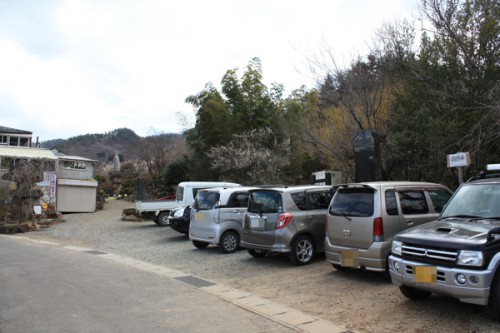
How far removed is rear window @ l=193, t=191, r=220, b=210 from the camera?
11648mm

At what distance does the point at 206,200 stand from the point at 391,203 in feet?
19.6

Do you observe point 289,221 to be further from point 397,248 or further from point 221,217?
point 397,248

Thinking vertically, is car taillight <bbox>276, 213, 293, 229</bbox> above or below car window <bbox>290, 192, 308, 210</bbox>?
below

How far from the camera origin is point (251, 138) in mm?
23078

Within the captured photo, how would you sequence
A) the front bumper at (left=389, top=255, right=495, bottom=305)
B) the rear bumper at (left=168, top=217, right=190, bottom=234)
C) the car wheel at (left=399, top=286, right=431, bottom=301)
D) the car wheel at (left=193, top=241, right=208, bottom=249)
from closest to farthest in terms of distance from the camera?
the front bumper at (left=389, top=255, right=495, bottom=305) → the car wheel at (left=399, top=286, right=431, bottom=301) → the car wheel at (left=193, top=241, right=208, bottom=249) → the rear bumper at (left=168, top=217, right=190, bottom=234)

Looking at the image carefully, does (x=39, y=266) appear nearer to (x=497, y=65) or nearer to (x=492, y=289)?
(x=492, y=289)

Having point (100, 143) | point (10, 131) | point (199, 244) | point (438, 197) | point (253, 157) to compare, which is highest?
point (100, 143)

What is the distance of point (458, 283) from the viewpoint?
15.2 ft

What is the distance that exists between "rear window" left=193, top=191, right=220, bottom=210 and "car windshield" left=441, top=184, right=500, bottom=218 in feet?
22.1

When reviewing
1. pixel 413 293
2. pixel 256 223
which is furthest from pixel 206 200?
pixel 413 293

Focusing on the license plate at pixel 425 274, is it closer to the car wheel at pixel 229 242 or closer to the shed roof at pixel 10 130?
the car wheel at pixel 229 242

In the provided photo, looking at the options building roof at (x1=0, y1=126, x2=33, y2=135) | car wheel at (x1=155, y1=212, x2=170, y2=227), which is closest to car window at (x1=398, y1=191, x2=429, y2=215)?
car wheel at (x1=155, y1=212, x2=170, y2=227)

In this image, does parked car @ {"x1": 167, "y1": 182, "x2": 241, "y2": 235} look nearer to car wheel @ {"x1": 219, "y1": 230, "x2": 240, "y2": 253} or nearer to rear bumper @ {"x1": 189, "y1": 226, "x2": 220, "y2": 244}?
rear bumper @ {"x1": 189, "y1": 226, "x2": 220, "y2": 244}

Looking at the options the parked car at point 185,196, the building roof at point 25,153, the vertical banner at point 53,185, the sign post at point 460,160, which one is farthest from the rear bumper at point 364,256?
the building roof at point 25,153
